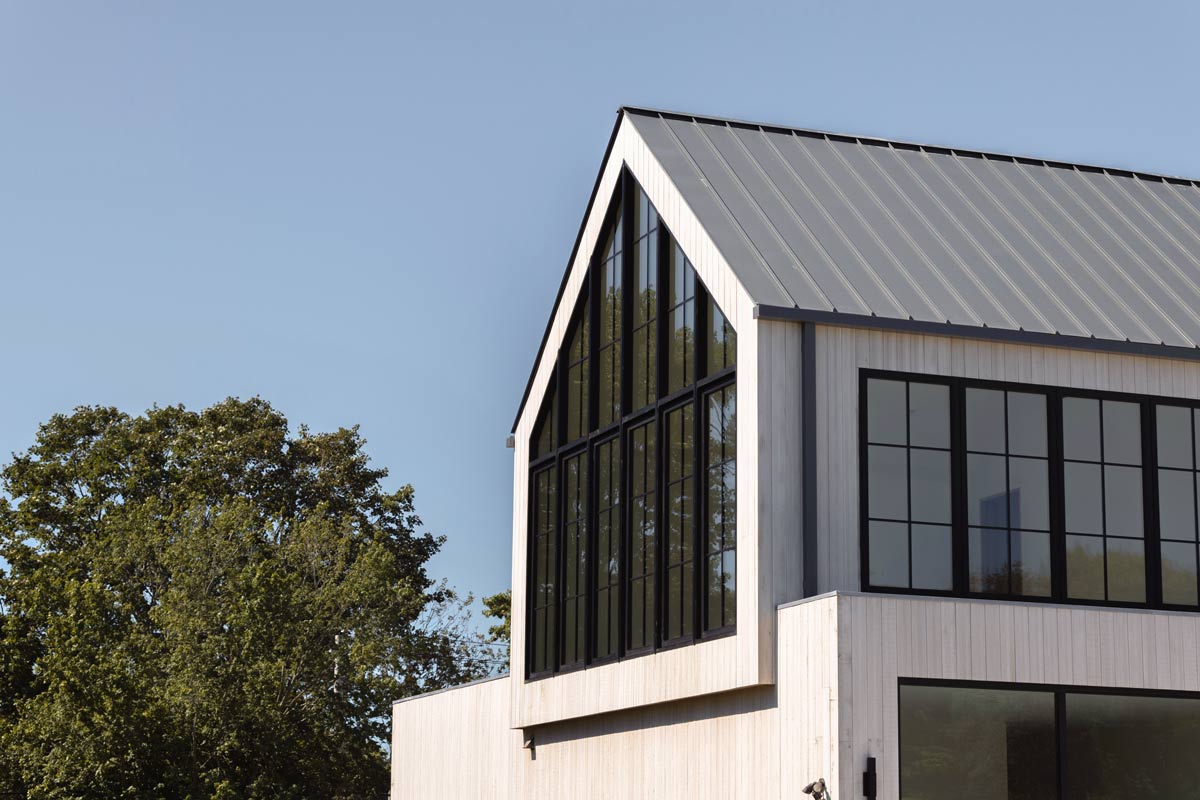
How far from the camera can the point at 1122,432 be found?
68.4 ft

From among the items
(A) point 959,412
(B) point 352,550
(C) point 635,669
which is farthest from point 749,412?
(B) point 352,550

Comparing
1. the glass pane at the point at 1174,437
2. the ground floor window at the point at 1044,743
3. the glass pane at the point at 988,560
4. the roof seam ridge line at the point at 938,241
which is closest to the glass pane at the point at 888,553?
the glass pane at the point at 988,560

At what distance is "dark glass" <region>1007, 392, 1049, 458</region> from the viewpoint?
66.7 ft

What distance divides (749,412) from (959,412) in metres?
2.52

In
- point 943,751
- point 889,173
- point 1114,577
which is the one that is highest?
point 889,173

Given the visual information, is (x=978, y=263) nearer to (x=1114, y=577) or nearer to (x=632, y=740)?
(x=1114, y=577)

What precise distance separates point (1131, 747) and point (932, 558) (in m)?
2.98

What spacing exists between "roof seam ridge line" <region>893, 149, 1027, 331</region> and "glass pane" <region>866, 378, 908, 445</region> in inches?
73.3

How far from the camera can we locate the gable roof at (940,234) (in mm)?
20672

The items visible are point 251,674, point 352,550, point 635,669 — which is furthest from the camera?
point 352,550

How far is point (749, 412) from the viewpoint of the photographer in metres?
19.7

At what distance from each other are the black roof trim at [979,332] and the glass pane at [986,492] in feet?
4.85

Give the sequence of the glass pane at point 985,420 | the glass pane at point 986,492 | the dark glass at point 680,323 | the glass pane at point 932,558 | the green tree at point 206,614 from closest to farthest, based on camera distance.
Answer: the glass pane at point 932,558, the glass pane at point 986,492, the glass pane at point 985,420, the dark glass at point 680,323, the green tree at point 206,614

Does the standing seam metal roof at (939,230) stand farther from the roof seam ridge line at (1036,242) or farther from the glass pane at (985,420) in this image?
the glass pane at (985,420)
